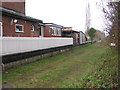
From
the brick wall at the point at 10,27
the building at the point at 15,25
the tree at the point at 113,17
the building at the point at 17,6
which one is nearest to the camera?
the tree at the point at 113,17

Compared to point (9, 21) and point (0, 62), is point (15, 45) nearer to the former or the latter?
point (0, 62)

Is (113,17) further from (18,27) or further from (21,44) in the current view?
(18,27)

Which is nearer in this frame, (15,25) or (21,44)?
(21,44)

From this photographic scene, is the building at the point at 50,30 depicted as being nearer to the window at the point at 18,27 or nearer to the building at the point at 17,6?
the building at the point at 17,6

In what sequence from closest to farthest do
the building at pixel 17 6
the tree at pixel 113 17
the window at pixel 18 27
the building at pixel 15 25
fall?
1. the tree at pixel 113 17
2. the building at pixel 15 25
3. the window at pixel 18 27
4. the building at pixel 17 6

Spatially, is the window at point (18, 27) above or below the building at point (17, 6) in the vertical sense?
below

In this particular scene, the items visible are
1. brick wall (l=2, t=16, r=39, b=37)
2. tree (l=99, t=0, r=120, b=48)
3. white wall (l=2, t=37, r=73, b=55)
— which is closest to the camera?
tree (l=99, t=0, r=120, b=48)

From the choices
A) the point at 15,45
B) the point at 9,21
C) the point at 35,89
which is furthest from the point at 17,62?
the point at 9,21

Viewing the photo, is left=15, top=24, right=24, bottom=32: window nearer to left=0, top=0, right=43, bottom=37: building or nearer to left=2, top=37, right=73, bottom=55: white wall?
left=0, top=0, right=43, bottom=37: building

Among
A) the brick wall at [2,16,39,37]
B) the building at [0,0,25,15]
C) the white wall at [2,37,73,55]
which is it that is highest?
the building at [0,0,25,15]

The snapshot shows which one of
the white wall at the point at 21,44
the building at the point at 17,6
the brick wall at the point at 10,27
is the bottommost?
the white wall at the point at 21,44

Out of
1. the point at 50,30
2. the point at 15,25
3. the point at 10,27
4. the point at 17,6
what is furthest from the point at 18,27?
the point at 17,6

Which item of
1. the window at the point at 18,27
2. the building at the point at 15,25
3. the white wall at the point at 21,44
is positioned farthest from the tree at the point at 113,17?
the window at the point at 18,27

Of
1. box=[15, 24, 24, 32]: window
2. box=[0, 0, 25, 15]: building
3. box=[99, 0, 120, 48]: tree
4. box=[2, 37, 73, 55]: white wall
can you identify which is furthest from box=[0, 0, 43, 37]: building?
box=[99, 0, 120, 48]: tree
